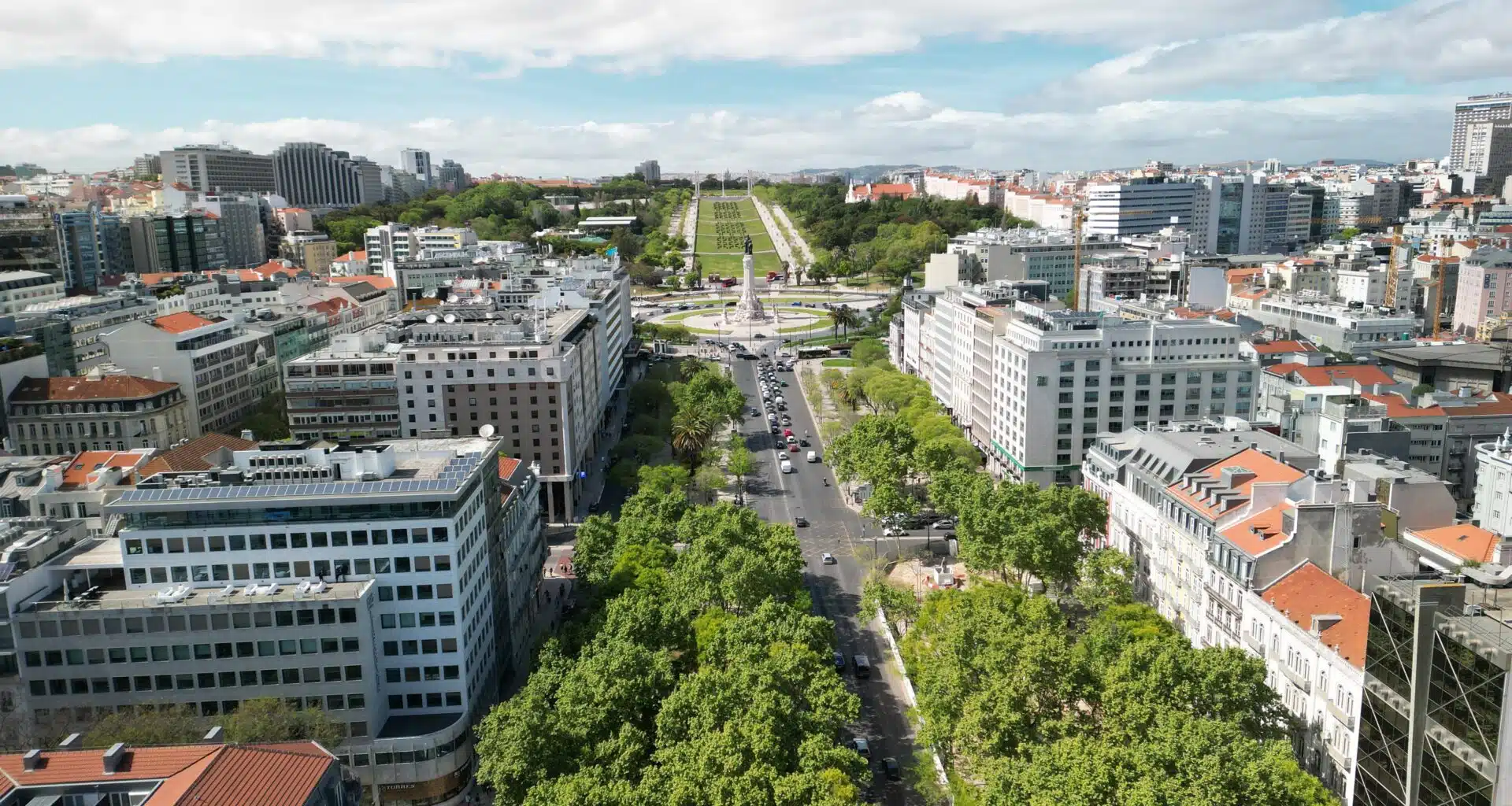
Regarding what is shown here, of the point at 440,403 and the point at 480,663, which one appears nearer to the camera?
the point at 480,663

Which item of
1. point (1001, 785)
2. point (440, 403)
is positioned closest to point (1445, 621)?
point (1001, 785)

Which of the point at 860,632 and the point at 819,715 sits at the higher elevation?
the point at 819,715

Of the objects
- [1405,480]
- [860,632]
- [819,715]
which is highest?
[1405,480]

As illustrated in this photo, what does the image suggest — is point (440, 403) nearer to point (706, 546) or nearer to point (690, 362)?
point (706, 546)

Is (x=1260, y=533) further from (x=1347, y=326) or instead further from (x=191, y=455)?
(x=1347, y=326)

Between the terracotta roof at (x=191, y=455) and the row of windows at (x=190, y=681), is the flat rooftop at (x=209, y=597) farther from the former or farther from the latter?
the terracotta roof at (x=191, y=455)

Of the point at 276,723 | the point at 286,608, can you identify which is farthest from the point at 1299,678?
the point at 286,608
